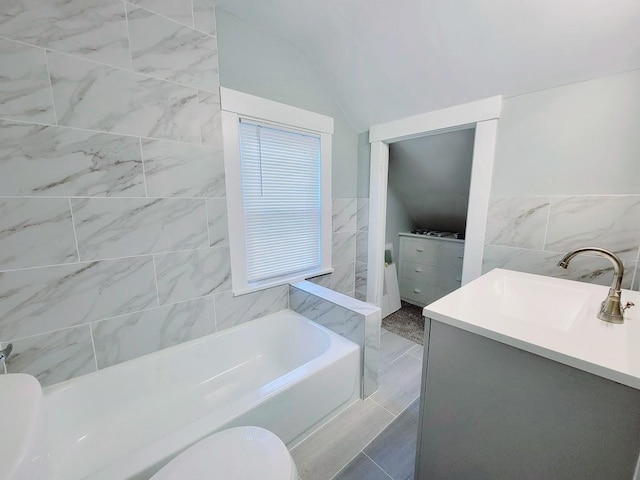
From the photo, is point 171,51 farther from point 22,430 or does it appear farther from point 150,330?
point 22,430

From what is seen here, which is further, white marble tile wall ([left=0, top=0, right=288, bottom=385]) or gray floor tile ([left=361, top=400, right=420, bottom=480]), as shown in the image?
gray floor tile ([left=361, top=400, right=420, bottom=480])

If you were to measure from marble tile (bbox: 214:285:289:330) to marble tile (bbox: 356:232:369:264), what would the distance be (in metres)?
0.86

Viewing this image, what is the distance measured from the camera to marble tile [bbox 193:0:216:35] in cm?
150

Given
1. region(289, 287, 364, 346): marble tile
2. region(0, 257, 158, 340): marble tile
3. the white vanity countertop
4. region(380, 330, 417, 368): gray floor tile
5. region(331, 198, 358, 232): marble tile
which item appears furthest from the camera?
region(331, 198, 358, 232): marble tile

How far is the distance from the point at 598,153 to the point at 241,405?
7.32 ft

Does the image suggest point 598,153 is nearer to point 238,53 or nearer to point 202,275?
point 238,53

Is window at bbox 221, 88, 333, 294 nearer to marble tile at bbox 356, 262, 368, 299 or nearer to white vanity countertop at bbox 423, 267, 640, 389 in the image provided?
marble tile at bbox 356, 262, 368, 299

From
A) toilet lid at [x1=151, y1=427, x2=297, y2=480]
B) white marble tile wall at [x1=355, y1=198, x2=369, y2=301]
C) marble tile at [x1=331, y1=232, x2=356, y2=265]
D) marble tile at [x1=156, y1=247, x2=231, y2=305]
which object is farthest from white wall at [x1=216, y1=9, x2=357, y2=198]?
toilet lid at [x1=151, y1=427, x2=297, y2=480]

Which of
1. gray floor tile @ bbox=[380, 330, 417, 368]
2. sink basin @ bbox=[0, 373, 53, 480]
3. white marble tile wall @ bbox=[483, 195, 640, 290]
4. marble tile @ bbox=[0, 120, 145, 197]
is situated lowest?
gray floor tile @ bbox=[380, 330, 417, 368]

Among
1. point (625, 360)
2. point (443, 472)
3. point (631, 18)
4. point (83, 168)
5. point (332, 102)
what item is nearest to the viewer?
point (625, 360)

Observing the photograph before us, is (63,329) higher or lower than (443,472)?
higher

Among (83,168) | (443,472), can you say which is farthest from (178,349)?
(443,472)

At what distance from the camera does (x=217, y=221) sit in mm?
1704

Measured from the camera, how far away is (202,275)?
169 cm
